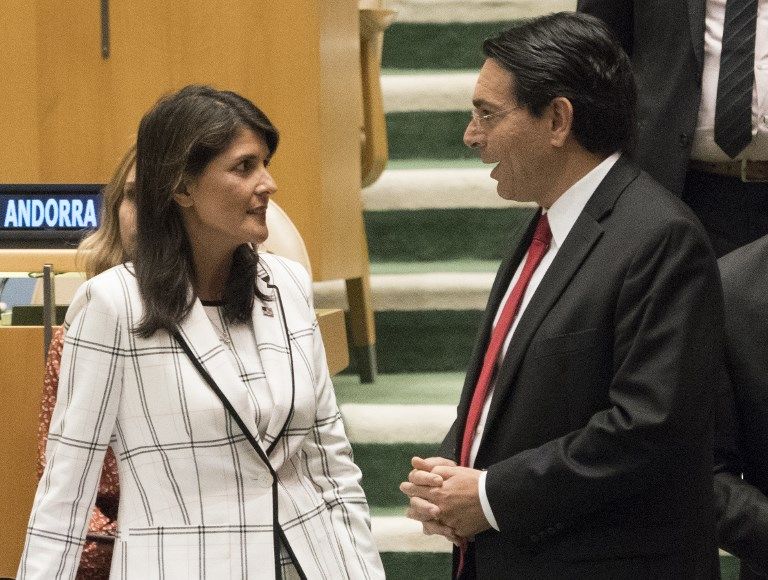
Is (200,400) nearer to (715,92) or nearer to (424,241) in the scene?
(715,92)

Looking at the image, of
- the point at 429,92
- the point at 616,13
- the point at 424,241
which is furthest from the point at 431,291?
the point at 616,13

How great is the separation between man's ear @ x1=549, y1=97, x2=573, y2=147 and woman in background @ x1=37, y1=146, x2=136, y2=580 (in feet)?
2.35

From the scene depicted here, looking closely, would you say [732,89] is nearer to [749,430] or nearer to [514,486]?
[749,430]

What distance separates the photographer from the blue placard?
3.12 metres

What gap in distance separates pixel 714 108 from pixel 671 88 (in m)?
0.10

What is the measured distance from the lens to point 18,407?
9.27 feet

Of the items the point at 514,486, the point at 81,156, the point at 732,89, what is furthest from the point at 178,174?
the point at 81,156

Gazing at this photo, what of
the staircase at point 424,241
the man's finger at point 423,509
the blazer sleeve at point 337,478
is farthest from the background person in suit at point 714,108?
the staircase at point 424,241

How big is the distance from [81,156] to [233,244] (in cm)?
181

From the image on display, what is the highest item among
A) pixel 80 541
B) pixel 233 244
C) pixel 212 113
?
pixel 212 113

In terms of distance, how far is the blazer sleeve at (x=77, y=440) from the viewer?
6.62 feet

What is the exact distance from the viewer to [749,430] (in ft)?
7.14

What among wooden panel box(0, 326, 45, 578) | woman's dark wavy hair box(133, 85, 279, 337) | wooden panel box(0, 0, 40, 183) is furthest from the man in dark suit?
wooden panel box(0, 0, 40, 183)

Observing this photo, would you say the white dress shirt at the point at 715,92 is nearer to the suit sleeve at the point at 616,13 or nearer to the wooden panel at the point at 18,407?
the suit sleeve at the point at 616,13
